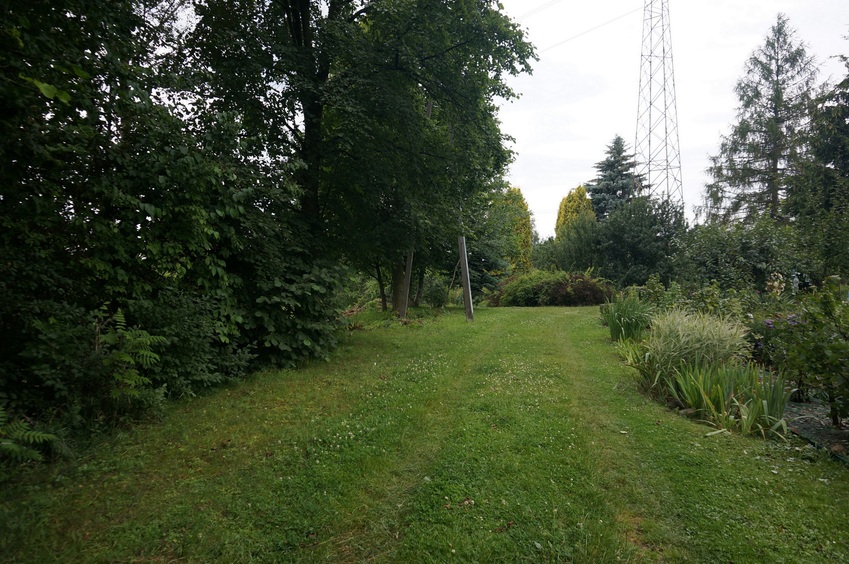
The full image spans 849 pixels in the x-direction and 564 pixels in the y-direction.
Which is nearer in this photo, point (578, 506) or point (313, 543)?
point (313, 543)

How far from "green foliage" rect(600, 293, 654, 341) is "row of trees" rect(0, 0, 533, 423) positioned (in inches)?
165


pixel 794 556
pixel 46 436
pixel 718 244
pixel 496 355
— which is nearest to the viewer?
pixel 794 556

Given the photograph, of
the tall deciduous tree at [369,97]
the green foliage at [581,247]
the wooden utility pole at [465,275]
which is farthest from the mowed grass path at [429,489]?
the green foliage at [581,247]

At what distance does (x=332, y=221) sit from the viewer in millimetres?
8062

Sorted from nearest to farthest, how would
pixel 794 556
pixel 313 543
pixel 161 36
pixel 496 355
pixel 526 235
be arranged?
pixel 794 556, pixel 313 543, pixel 161 36, pixel 496 355, pixel 526 235

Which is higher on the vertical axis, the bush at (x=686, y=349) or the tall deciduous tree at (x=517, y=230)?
the tall deciduous tree at (x=517, y=230)

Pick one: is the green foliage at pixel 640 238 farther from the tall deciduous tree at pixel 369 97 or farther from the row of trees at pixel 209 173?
the tall deciduous tree at pixel 369 97

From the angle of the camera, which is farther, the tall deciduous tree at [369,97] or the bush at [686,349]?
the tall deciduous tree at [369,97]

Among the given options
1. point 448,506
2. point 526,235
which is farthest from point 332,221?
point 526,235

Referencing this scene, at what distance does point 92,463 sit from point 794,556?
4906 millimetres

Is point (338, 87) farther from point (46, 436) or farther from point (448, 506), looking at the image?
point (448, 506)

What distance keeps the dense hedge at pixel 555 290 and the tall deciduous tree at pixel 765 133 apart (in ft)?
30.5

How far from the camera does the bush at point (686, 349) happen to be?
5.48 m

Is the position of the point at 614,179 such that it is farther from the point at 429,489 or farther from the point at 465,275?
the point at 429,489
